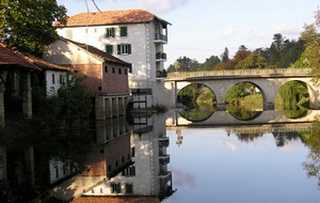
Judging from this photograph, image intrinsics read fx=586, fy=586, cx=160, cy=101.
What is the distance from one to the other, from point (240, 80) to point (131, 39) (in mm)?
19143

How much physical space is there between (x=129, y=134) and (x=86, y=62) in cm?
1410

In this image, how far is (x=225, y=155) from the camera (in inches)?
1069

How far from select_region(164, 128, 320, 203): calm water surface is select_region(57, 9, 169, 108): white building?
31.7 m

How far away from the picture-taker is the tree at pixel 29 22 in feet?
132

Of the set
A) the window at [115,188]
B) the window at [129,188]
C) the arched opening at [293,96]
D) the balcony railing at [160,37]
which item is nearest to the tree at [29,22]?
the window at [115,188]

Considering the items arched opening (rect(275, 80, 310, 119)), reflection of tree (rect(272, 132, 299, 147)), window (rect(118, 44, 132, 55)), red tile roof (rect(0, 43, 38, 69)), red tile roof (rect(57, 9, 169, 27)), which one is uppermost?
red tile roof (rect(57, 9, 169, 27))

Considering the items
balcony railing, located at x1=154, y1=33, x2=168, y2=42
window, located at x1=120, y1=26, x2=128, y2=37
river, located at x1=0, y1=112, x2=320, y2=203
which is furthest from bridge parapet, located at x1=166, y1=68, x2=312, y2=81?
river, located at x1=0, y1=112, x2=320, y2=203

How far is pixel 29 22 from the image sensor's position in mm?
40875

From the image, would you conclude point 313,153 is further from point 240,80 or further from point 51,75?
point 240,80

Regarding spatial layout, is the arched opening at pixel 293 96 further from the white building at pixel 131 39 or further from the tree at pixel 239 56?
the tree at pixel 239 56

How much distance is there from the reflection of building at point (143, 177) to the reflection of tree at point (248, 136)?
209 inches

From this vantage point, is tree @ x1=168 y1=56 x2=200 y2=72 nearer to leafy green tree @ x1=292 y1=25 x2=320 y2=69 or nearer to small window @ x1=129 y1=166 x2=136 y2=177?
leafy green tree @ x1=292 y1=25 x2=320 y2=69

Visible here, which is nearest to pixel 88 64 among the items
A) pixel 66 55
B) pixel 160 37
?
pixel 66 55

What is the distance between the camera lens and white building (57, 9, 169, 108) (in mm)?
67500
